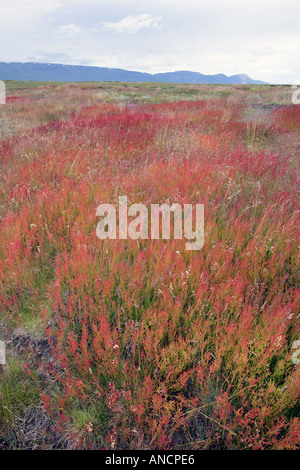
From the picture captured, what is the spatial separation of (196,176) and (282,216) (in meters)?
1.30

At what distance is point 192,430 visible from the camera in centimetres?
133

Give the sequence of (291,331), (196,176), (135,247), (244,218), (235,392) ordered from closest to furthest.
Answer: (235,392), (291,331), (135,247), (244,218), (196,176)

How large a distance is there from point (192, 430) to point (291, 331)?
0.86 m

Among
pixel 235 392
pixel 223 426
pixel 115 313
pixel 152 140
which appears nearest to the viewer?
pixel 223 426

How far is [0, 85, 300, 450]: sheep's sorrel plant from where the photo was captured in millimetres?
1323

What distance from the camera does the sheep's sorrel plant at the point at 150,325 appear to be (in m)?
1.32

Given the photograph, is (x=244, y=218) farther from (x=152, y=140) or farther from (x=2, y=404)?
(x=152, y=140)

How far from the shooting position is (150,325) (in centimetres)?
175

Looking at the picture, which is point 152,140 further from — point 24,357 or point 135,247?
point 24,357

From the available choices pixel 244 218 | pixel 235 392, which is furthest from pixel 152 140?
pixel 235 392

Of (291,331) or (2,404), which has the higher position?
(291,331)
